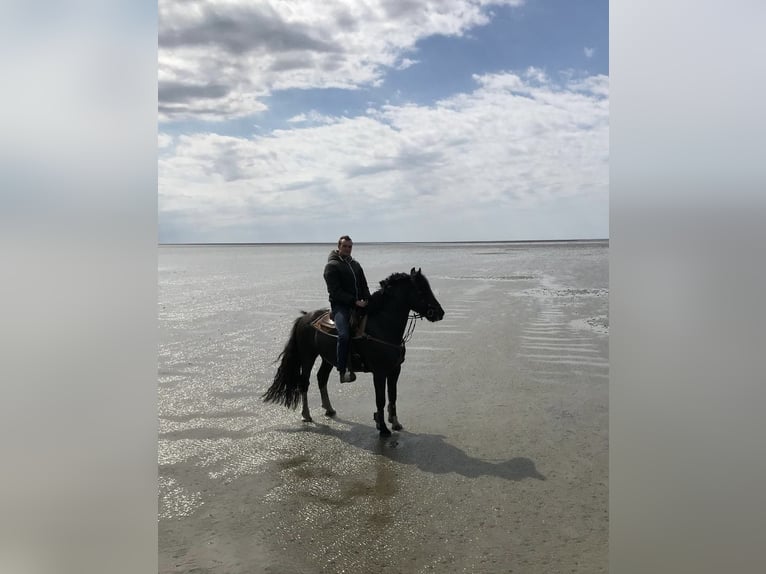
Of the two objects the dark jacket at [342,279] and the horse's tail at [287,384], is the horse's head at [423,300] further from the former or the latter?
the horse's tail at [287,384]

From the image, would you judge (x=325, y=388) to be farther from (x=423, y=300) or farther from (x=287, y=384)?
(x=423, y=300)

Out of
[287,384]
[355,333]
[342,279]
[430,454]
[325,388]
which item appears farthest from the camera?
[325,388]

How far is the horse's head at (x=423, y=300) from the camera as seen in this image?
675 centimetres

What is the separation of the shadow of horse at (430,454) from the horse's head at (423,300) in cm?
147

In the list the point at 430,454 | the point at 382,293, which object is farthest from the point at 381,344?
the point at 430,454

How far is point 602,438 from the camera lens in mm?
6203

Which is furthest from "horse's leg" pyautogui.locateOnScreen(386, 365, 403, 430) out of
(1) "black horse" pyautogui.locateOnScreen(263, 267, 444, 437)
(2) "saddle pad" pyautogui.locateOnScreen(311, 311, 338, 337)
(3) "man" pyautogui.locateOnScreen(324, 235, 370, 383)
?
(2) "saddle pad" pyautogui.locateOnScreen(311, 311, 338, 337)

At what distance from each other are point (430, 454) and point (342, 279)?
7.43ft

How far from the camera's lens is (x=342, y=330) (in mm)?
6648

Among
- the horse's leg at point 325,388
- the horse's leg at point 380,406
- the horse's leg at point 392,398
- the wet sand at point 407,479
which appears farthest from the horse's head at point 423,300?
the horse's leg at point 325,388

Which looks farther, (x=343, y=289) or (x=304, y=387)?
(x=304, y=387)
